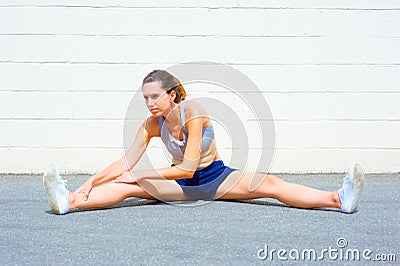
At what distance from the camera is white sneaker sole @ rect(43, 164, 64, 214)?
158 inches

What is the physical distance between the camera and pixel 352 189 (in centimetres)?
420

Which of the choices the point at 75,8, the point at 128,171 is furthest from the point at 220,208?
the point at 75,8

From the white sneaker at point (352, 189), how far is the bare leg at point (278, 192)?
0.06 m

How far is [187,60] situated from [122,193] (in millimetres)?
1902

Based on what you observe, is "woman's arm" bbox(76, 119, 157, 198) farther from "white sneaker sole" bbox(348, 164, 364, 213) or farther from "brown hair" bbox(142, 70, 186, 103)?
"white sneaker sole" bbox(348, 164, 364, 213)

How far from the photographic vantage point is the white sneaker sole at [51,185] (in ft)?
13.2

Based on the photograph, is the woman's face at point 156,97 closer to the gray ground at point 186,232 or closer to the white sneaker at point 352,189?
the gray ground at point 186,232

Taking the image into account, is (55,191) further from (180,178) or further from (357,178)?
(357,178)

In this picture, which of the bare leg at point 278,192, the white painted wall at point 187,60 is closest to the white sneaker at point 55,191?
the bare leg at point 278,192

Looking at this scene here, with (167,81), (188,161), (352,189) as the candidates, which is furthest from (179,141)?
(352,189)

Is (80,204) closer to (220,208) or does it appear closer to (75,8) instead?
(220,208)

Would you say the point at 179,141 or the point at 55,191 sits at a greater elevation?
the point at 179,141

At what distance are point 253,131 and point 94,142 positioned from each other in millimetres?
1380

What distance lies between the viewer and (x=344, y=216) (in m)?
4.19
